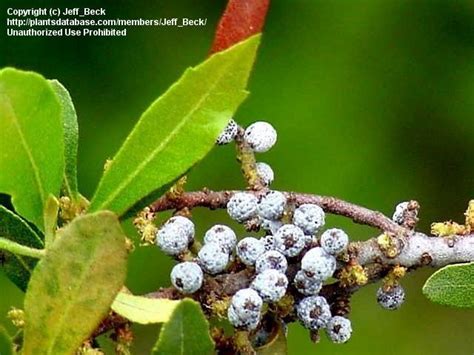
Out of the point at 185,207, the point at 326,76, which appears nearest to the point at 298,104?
the point at 326,76

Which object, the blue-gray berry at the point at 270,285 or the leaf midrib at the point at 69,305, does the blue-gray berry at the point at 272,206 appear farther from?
the leaf midrib at the point at 69,305

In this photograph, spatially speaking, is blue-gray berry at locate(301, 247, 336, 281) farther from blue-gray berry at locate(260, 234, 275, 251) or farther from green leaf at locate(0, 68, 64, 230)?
green leaf at locate(0, 68, 64, 230)

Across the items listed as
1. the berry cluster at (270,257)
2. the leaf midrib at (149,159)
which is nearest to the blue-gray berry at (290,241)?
the berry cluster at (270,257)

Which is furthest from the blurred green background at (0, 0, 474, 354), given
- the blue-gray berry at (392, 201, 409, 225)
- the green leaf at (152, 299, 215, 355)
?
the green leaf at (152, 299, 215, 355)

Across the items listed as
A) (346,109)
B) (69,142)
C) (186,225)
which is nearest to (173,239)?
(186,225)

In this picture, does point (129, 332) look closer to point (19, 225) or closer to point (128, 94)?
point (19, 225)
